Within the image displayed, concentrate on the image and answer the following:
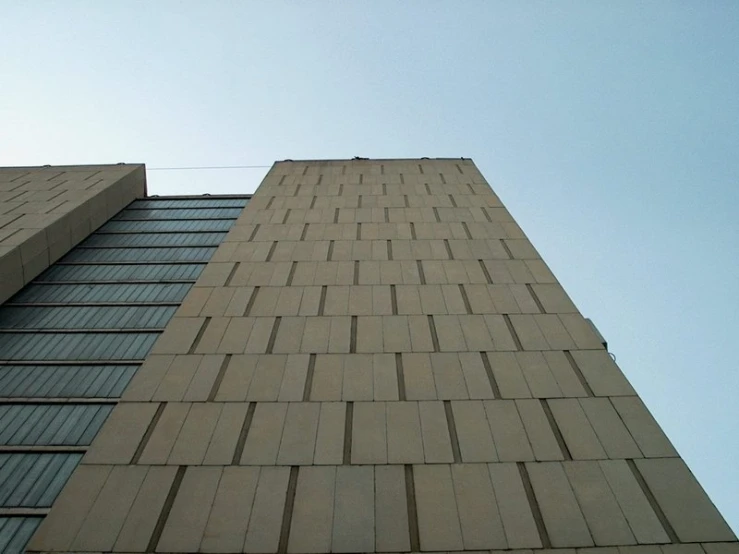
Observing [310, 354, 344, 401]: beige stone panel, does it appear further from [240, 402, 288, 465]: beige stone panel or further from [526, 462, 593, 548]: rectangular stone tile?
[526, 462, 593, 548]: rectangular stone tile

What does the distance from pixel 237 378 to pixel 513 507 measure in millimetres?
8454

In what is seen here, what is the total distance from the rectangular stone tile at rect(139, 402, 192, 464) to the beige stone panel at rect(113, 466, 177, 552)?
0.36 meters

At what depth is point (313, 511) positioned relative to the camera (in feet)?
35.2

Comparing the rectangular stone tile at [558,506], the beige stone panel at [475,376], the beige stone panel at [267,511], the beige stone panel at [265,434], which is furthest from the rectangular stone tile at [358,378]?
the rectangular stone tile at [558,506]

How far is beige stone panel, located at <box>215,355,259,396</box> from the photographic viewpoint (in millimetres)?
14078

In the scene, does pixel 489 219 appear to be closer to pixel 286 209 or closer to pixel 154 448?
pixel 286 209

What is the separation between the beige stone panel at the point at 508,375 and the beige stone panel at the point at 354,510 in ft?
16.1

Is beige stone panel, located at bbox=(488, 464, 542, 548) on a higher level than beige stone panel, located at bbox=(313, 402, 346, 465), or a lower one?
lower

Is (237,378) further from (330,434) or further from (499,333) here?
(499,333)

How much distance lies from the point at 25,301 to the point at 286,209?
43.6ft

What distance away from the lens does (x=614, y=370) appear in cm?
1512

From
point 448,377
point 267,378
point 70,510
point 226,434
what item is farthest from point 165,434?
point 448,377

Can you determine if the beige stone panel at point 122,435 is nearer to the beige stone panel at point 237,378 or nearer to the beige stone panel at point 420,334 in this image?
the beige stone panel at point 237,378

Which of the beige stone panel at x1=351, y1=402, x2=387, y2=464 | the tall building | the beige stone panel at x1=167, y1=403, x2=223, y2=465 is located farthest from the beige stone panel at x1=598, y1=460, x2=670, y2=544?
the beige stone panel at x1=167, y1=403, x2=223, y2=465
